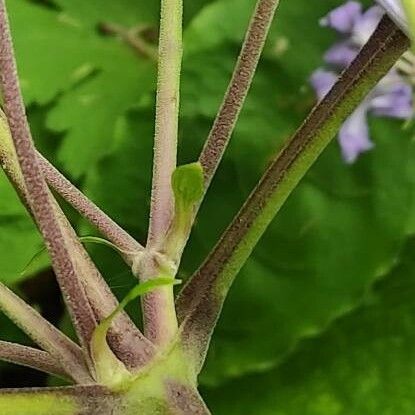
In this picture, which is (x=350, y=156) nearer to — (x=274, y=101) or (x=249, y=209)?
(x=274, y=101)

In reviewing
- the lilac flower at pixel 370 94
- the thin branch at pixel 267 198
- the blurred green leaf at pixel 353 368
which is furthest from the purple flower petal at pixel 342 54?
the thin branch at pixel 267 198

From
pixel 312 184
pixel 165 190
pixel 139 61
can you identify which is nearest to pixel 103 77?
pixel 139 61

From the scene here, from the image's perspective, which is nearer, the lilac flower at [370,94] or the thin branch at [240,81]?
the thin branch at [240,81]

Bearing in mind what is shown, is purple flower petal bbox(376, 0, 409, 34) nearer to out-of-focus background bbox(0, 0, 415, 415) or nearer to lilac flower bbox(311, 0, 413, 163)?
lilac flower bbox(311, 0, 413, 163)

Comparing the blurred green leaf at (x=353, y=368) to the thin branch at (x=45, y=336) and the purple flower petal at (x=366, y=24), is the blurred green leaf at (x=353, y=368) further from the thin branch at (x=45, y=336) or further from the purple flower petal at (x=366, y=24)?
the thin branch at (x=45, y=336)

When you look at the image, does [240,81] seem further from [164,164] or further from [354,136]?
[354,136]

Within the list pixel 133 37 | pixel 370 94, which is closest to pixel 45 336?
pixel 370 94

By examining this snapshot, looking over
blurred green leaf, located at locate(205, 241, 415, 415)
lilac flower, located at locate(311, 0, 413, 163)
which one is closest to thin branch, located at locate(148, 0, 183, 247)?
lilac flower, located at locate(311, 0, 413, 163)
